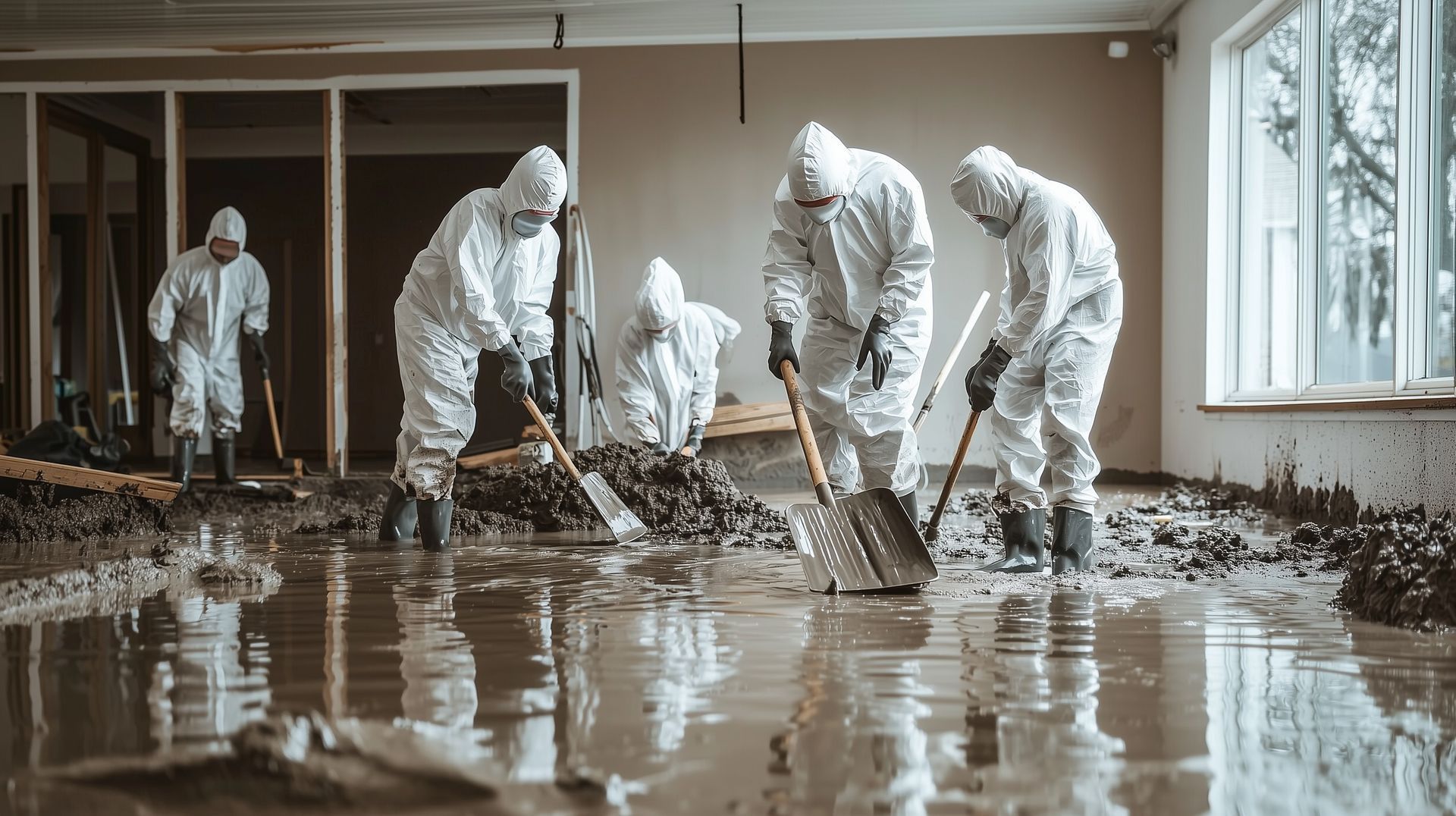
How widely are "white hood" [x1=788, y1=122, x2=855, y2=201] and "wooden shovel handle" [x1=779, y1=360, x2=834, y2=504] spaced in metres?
0.51

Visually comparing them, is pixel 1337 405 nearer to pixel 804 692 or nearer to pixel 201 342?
pixel 804 692

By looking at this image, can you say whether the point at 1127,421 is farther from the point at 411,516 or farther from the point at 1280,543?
the point at 411,516

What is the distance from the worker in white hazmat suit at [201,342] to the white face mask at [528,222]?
10.4 ft

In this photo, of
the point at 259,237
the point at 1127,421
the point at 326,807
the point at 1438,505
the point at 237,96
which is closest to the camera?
the point at 326,807

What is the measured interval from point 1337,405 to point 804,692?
132 inches

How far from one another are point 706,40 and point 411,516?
4.11 metres

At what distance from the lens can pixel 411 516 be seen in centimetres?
380

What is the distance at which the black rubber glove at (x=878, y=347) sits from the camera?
124 inches

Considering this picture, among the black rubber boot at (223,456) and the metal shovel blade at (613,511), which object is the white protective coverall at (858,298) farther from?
the black rubber boot at (223,456)

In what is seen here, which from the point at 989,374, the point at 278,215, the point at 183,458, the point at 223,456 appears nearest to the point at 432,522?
the point at 989,374

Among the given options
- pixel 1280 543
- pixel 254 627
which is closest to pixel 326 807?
pixel 254 627

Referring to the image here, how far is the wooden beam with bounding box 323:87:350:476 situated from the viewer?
6746 mm

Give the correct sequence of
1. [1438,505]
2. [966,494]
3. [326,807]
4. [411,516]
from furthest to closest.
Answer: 1. [966,494]
2. [411,516]
3. [1438,505]
4. [326,807]

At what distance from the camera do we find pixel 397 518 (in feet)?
12.4
